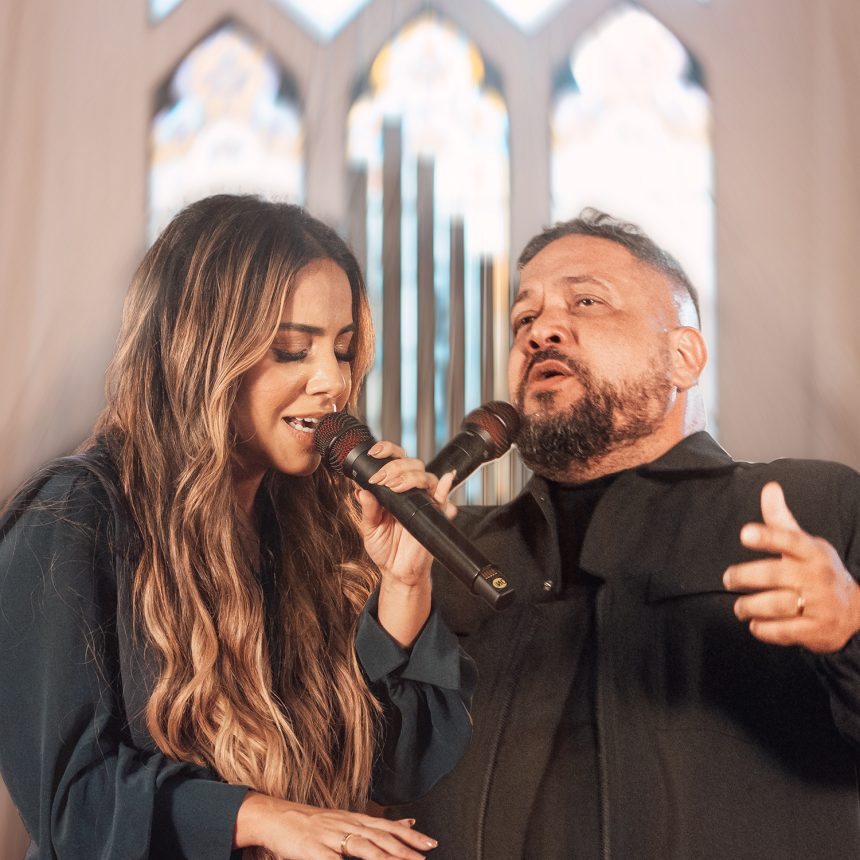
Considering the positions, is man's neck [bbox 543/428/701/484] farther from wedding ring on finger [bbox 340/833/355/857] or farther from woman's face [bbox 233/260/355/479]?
wedding ring on finger [bbox 340/833/355/857]

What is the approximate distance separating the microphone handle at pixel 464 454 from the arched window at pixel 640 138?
13.5 inches

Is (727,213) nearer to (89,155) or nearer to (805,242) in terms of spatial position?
(805,242)

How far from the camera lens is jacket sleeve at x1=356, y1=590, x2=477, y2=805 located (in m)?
1.19

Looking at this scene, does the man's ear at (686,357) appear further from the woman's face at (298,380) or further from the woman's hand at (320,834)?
the woman's hand at (320,834)

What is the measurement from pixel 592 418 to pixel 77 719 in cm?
69

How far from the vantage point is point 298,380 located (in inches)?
46.6

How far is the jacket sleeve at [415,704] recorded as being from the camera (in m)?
1.19

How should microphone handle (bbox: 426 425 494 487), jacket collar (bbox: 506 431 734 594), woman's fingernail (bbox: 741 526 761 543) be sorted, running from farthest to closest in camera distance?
1. jacket collar (bbox: 506 431 734 594)
2. microphone handle (bbox: 426 425 494 487)
3. woman's fingernail (bbox: 741 526 761 543)

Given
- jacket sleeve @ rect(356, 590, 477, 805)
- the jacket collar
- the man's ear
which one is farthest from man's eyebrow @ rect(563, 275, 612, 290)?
jacket sleeve @ rect(356, 590, 477, 805)

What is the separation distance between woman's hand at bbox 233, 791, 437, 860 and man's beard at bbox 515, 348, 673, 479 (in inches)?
19.0

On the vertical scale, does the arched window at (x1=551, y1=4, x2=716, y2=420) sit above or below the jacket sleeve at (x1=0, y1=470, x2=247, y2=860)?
above

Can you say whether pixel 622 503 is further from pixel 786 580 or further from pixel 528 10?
pixel 528 10

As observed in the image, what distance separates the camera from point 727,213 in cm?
133

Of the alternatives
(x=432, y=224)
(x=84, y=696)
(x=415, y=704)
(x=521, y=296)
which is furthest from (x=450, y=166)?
(x=84, y=696)
